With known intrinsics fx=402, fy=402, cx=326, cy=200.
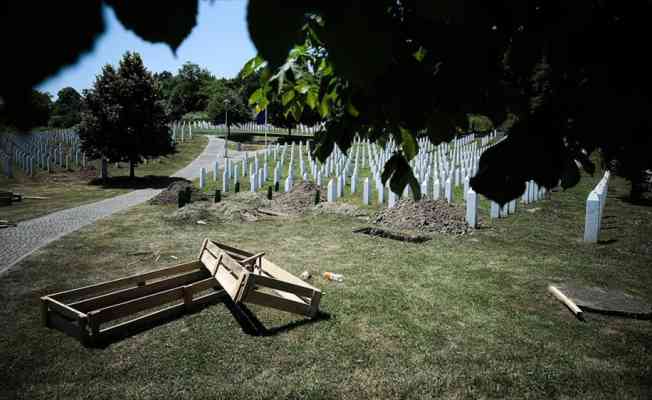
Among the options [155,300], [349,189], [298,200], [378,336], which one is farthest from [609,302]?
[349,189]

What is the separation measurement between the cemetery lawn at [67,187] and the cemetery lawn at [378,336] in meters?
6.45

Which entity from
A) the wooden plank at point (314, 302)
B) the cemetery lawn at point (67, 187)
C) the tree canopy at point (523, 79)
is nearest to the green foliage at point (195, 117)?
the cemetery lawn at point (67, 187)

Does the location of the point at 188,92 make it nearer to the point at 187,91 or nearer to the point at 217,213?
the point at 187,91

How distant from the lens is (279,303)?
5.17 metres

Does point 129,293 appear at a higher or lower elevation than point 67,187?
higher

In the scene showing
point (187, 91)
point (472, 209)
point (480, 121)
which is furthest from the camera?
point (187, 91)

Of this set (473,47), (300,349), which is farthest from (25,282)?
(473,47)

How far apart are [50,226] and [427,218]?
10000 mm

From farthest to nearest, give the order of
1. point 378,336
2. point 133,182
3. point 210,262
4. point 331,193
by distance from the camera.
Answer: point 133,182 → point 331,193 → point 210,262 → point 378,336

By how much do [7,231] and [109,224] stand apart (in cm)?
228

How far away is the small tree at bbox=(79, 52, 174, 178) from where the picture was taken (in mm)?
21281

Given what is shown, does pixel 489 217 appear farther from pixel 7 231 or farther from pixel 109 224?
pixel 7 231

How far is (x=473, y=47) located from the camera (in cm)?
130

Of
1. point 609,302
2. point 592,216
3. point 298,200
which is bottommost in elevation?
point 609,302
